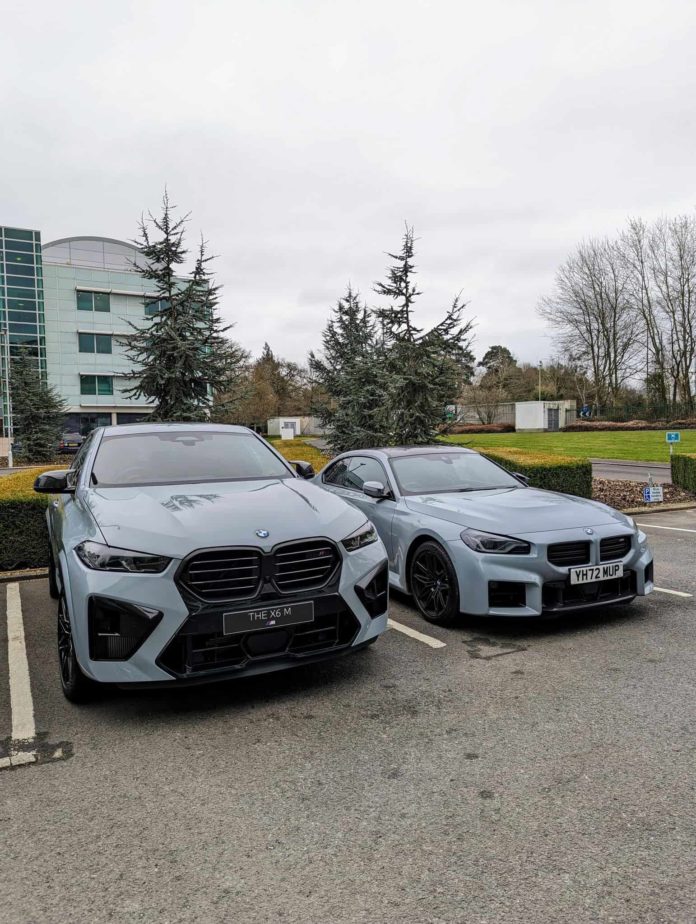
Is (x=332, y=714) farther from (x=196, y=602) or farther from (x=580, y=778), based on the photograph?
(x=580, y=778)

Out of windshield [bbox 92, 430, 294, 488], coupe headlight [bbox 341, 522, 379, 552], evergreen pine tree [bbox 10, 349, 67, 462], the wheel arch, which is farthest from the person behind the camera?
evergreen pine tree [bbox 10, 349, 67, 462]

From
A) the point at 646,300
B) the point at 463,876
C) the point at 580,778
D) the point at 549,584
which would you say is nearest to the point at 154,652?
the point at 463,876

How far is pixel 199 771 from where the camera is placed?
9.82 ft

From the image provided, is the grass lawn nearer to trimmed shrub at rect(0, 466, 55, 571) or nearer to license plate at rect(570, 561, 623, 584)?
trimmed shrub at rect(0, 466, 55, 571)

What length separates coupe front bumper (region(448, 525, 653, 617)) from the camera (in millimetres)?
4746

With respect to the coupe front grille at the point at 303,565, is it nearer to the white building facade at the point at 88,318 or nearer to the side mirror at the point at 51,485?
the side mirror at the point at 51,485

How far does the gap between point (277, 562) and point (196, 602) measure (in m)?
0.49

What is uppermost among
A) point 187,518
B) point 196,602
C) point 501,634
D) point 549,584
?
point 187,518

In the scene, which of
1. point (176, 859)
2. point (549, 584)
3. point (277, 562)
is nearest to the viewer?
point (176, 859)

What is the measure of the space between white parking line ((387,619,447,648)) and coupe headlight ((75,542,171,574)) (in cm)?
227

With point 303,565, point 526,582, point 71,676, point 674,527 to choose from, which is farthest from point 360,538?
point 674,527

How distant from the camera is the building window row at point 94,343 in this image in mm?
51594

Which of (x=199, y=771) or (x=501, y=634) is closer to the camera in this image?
(x=199, y=771)

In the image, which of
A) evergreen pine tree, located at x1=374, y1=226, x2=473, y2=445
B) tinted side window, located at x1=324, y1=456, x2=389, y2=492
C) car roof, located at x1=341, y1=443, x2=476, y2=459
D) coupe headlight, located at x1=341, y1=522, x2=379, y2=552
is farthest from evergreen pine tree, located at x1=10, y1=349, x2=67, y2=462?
coupe headlight, located at x1=341, y1=522, x2=379, y2=552
